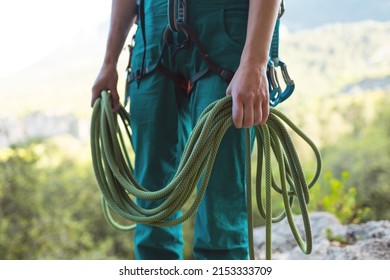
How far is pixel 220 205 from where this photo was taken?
1.13m

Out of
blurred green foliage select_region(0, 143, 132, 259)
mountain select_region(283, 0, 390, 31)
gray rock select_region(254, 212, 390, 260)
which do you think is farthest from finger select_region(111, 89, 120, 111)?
blurred green foliage select_region(0, 143, 132, 259)

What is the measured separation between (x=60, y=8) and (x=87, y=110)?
622mm

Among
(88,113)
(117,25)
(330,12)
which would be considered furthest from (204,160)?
(88,113)

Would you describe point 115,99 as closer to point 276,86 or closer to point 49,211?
point 276,86

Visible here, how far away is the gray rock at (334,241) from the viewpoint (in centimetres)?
178

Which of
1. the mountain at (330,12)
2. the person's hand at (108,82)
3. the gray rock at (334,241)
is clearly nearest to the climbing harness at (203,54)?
the person's hand at (108,82)

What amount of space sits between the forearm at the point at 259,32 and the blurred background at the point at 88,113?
1425 mm

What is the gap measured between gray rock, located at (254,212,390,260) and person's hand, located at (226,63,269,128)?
1031 mm

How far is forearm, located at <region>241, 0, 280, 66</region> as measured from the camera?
100 cm

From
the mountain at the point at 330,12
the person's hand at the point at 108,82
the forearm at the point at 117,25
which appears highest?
the mountain at the point at 330,12

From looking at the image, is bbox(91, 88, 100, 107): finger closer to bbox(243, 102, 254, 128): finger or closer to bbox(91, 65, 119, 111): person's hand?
bbox(91, 65, 119, 111): person's hand

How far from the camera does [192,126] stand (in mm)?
1205

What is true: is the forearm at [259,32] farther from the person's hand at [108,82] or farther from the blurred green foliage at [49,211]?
the blurred green foliage at [49,211]

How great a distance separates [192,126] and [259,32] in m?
0.32
